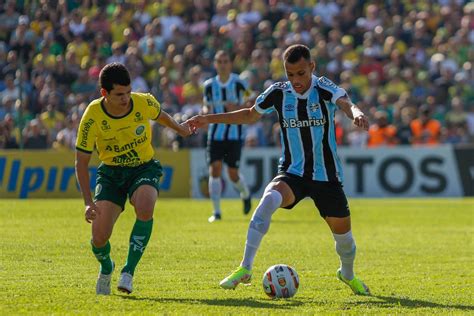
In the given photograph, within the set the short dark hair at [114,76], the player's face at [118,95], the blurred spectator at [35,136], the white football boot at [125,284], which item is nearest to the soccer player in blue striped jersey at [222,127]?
the blurred spectator at [35,136]

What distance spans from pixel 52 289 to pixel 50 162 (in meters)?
14.2

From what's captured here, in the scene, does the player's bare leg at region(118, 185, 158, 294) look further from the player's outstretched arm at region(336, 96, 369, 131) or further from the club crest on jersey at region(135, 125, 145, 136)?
the player's outstretched arm at region(336, 96, 369, 131)

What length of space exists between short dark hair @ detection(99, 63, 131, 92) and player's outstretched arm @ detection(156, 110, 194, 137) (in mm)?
733

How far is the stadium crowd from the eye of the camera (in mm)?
22547

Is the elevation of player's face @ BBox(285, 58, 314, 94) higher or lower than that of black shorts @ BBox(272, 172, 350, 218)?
higher

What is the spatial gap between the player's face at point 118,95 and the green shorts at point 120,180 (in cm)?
65

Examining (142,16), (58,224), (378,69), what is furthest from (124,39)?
(58,224)

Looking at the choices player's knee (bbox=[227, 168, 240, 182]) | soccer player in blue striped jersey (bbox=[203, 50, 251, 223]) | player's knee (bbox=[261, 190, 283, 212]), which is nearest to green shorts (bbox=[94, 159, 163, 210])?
player's knee (bbox=[261, 190, 283, 212])

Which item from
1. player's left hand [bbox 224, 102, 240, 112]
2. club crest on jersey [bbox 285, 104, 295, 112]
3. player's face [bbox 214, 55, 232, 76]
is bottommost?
club crest on jersey [bbox 285, 104, 295, 112]

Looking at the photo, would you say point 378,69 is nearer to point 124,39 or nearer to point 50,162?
point 124,39

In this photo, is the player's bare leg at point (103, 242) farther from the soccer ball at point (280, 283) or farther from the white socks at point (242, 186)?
the white socks at point (242, 186)

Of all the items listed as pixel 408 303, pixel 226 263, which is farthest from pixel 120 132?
pixel 226 263

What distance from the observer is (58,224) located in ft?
51.7

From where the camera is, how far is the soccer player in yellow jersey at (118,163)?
8.54 metres
